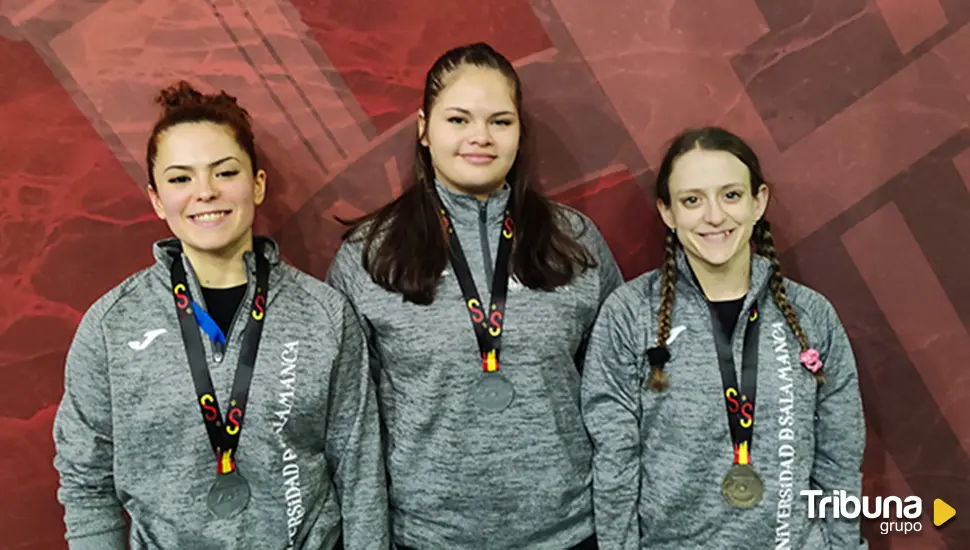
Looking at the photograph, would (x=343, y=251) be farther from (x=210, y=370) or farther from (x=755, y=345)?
(x=755, y=345)

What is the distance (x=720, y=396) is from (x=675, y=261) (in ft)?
1.19

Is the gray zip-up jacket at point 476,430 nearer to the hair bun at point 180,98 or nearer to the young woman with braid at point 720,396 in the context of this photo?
the young woman with braid at point 720,396

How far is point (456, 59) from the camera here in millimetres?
1727

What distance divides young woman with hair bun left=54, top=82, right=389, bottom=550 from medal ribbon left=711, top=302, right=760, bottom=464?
872 millimetres

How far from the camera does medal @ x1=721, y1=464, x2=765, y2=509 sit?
5.27 feet

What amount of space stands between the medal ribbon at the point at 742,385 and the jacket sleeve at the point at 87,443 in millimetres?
1451

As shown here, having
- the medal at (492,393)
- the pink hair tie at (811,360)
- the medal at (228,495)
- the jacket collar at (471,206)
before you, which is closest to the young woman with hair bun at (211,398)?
the medal at (228,495)

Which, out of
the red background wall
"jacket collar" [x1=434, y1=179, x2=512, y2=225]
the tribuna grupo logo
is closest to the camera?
"jacket collar" [x1=434, y1=179, x2=512, y2=225]

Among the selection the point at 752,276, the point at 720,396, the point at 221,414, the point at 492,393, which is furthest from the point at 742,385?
the point at 221,414

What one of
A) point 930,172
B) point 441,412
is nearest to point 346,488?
point 441,412

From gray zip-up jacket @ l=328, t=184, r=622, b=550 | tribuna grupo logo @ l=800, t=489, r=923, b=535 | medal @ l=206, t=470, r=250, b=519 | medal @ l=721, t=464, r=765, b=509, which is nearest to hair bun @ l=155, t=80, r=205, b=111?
gray zip-up jacket @ l=328, t=184, r=622, b=550

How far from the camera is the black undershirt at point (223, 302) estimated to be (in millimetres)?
1555

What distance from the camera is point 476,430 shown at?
5.35 ft

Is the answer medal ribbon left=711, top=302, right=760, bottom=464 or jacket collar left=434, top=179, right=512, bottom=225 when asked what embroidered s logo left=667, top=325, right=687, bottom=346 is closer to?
medal ribbon left=711, top=302, right=760, bottom=464
